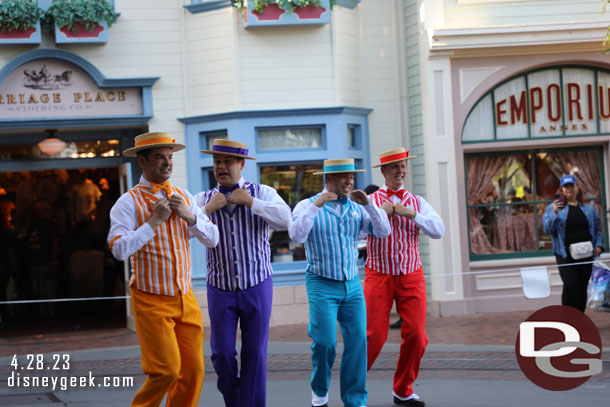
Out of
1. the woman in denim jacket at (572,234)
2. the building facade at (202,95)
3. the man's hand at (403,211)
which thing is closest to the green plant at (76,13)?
the building facade at (202,95)

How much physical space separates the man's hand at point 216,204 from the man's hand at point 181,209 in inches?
17.0

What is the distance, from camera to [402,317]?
716 centimetres

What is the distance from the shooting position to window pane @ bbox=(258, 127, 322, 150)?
493 inches

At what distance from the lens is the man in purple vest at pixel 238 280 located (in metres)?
6.18

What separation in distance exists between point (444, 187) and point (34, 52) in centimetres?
592

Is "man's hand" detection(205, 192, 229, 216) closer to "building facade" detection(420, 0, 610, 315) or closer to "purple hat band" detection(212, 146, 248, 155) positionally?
"purple hat band" detection(212, 146, 248, 155)

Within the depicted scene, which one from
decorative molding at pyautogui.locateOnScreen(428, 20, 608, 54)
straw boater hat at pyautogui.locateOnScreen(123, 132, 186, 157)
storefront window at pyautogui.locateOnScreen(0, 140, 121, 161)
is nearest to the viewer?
straw boater hat at pyautogui.locateOnScreen(123, 132, 186, 157)

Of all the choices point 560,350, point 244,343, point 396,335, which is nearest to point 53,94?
point 396,335

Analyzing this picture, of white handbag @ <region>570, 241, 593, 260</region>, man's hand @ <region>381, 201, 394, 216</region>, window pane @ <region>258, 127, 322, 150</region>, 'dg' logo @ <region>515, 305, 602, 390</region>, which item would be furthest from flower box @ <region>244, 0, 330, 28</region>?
man's hand @ <region>381, 201, 394, 216</region>

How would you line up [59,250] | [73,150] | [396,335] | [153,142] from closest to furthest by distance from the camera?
[153,142]
[396,335]
[73,150]
[59,250]

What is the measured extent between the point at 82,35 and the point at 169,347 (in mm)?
→ 7427

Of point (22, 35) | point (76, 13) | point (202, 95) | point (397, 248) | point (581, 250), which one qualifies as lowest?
point (581, 250)

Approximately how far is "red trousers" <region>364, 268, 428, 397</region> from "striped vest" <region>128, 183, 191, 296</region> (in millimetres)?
1876

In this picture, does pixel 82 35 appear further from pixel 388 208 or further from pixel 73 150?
pixel 388 208
